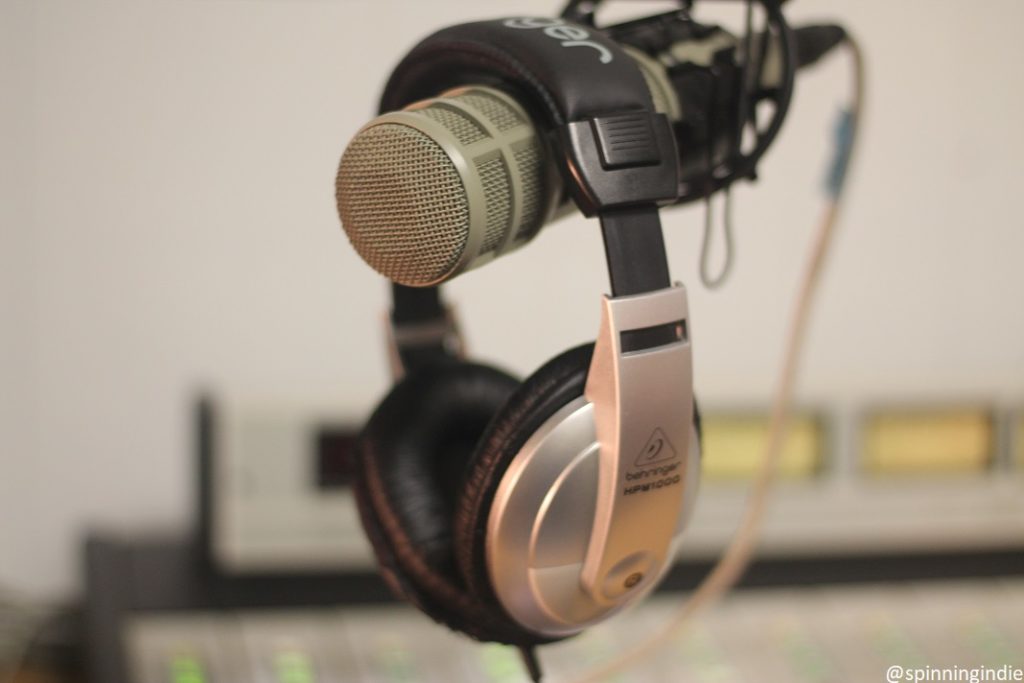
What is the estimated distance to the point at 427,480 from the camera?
0.33m

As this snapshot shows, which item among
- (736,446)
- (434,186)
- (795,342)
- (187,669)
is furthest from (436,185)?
(736,446)

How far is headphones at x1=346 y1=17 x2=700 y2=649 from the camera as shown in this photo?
263mm

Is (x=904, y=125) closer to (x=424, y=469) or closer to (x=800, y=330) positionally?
(x=800, y=330)

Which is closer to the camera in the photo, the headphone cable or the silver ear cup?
the silver ear cup

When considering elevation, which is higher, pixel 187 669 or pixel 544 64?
pixel 544 64

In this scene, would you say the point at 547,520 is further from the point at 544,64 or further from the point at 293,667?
the point at 293,667

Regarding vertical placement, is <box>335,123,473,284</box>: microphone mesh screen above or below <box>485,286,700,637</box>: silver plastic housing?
above

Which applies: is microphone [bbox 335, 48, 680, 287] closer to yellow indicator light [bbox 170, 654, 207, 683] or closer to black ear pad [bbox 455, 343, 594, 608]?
black ear pad [bbox 455, 343, 594, 608]

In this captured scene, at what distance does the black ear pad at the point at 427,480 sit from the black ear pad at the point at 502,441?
0.01 meters

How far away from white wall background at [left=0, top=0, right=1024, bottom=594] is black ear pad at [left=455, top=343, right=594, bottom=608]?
565 mm

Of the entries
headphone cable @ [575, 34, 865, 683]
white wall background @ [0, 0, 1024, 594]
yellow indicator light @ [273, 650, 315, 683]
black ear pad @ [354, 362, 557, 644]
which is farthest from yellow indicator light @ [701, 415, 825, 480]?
black ear pad @ [354, 362, 557, 644]

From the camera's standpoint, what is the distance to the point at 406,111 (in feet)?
0.85

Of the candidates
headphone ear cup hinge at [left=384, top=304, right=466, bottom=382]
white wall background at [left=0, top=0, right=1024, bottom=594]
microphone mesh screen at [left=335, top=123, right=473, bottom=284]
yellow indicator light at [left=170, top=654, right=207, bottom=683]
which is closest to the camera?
microphone mesh screen at [left=335, top=123, right=473, bottom=284]

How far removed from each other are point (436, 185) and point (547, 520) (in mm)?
81
